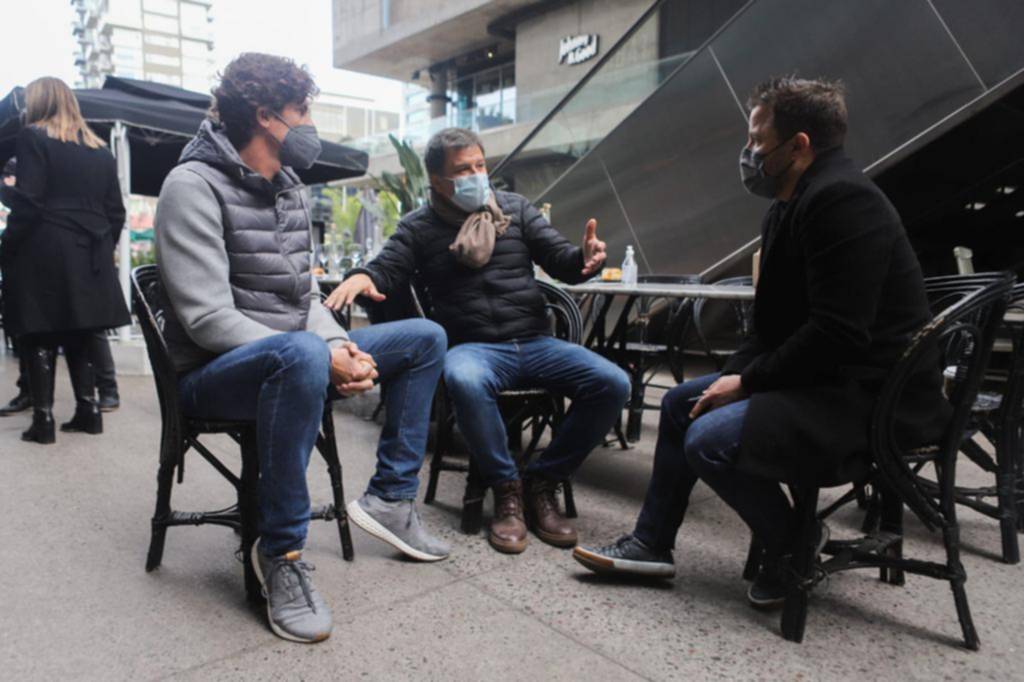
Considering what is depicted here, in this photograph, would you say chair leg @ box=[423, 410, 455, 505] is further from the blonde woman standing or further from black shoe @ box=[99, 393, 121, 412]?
black shoe @ box=[99, 393, 121, 412]

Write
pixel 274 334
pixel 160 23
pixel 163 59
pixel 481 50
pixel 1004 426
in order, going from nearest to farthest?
pixel 274 334, pixel 1004 426, pixel 481 50, pixel 160 23, pixel 163 59

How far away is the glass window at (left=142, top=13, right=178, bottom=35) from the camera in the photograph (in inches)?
3105

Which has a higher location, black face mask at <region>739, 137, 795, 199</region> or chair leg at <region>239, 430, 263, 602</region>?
black face mask at <region>739, 137, 795, 199</region>

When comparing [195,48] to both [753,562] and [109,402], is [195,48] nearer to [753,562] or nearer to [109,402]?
[109,402]

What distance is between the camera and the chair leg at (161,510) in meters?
2.18

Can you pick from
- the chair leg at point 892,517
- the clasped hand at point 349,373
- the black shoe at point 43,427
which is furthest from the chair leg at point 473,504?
the black shoe at point 43,427

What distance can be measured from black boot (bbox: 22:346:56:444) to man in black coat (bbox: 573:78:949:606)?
11.1 feet

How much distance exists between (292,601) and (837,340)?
1.55m

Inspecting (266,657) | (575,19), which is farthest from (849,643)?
(575,19)

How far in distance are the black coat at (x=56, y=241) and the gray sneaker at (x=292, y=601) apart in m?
2.72

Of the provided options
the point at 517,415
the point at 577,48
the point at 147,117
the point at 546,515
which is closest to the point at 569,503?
the point at 546,515

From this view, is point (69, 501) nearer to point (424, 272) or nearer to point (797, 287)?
point (424, 272)

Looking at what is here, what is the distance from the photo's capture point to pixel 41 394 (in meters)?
3.86

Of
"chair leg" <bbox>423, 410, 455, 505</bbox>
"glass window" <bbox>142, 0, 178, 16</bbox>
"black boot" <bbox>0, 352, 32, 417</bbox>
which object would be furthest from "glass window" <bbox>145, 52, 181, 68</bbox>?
"chair leg" <bbox>423, 410, 455, 505</bbox>
